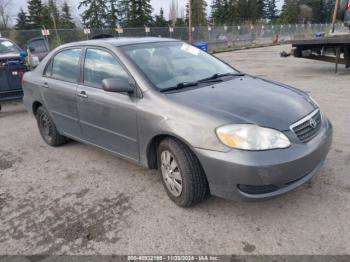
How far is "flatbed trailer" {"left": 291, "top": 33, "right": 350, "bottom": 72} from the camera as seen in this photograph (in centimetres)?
911

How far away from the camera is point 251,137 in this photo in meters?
2.46

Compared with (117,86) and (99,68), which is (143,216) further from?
(99,68)

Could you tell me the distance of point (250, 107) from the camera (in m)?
2.73

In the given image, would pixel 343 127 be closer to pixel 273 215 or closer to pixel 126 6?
pixel 273 215

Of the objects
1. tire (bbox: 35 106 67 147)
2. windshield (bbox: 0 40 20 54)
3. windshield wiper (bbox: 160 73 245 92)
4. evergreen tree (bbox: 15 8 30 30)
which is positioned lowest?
tire (bbox: 35 106 67 147)

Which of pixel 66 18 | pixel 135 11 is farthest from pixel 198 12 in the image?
pixel 66 18

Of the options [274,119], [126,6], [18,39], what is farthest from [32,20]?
[274,119]

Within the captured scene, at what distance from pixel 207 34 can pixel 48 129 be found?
28.4 meters

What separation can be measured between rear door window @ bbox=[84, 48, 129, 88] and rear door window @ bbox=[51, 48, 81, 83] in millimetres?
234

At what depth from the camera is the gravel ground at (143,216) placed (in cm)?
248

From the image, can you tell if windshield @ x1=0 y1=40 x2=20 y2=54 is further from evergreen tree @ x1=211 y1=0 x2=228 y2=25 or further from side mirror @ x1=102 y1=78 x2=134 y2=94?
evergreen tree @ x1=211 y1=0 x2=228 y2=25

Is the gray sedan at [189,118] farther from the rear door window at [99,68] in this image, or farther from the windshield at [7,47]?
the windshield at [7,47]

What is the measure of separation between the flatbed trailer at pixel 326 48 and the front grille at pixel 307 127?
7.25 meters

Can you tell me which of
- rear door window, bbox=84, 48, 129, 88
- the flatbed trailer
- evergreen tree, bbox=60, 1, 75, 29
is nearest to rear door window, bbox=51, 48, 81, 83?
rear door window, bbox=84, 48, 129, 88
